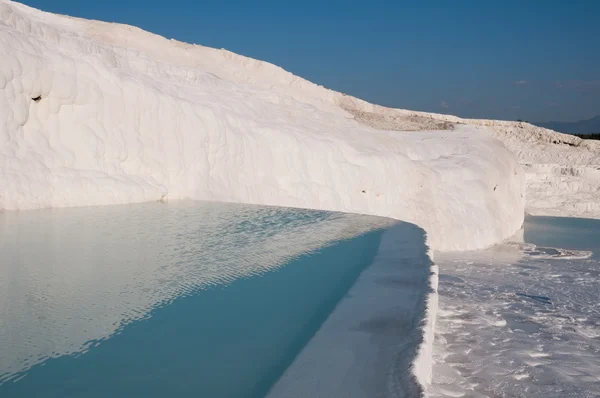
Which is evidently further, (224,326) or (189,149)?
(189,149)

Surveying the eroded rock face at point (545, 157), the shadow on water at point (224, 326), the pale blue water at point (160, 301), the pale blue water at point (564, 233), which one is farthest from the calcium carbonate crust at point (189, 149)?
the eroded rock face at point (545, 157)

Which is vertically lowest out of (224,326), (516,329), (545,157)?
(516,329)

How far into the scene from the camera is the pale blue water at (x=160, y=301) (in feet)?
9.04

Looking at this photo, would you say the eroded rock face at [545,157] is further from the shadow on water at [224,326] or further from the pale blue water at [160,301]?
the shadow on water at [224,326]

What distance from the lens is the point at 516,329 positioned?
5.76m

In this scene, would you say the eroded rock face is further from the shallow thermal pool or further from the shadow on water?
the shadow on water

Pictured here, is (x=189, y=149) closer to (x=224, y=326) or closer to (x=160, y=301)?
(x=160, y=301)

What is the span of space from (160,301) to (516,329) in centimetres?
378

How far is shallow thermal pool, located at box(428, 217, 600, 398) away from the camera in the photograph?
4.25 meters

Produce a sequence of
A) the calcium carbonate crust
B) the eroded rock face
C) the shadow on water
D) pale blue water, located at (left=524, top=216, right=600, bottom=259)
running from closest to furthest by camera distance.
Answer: the shadow on water → the calcium carbonate crust → pale blue water, located at (left=524, top=216, right=600, bottom=259) → the eroded rock face

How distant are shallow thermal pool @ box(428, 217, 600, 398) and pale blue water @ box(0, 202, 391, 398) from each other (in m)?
1.12

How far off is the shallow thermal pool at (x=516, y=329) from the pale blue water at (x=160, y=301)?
112 cm

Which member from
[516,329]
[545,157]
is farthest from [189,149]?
[545,157]

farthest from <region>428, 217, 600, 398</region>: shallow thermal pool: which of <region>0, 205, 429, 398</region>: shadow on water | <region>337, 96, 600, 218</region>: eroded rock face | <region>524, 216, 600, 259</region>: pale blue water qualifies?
<region>337, 96, 600, 218</region>: eroded rock face
